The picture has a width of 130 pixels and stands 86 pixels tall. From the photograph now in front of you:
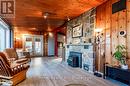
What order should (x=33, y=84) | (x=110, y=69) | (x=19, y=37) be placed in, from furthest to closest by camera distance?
(x=19, y=37) < (x=110, y=69) < (x=33, y=84)

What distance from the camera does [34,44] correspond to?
16703 millimetres

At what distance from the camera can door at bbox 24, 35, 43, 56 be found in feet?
54.4

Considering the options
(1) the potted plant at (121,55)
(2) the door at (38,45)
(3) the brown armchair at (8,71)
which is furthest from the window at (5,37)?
(1) the potted plant at (121,55)

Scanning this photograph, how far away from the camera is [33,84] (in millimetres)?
4590

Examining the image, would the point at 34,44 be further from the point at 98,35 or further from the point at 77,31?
the point at 98,35

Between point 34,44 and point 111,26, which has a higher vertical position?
point 111,26

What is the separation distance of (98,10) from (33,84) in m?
3.75

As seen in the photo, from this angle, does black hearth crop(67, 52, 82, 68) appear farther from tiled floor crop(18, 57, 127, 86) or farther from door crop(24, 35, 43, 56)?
door crop(24, 35, 43, 56)

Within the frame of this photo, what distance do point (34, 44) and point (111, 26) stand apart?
1226cm

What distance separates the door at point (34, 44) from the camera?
16.6 metres

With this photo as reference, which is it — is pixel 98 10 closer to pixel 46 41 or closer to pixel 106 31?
pixel 106 31

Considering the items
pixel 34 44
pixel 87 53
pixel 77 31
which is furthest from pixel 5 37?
pixel 87 53

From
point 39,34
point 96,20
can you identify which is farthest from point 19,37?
point 96,20

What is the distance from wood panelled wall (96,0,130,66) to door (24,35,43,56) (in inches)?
445
